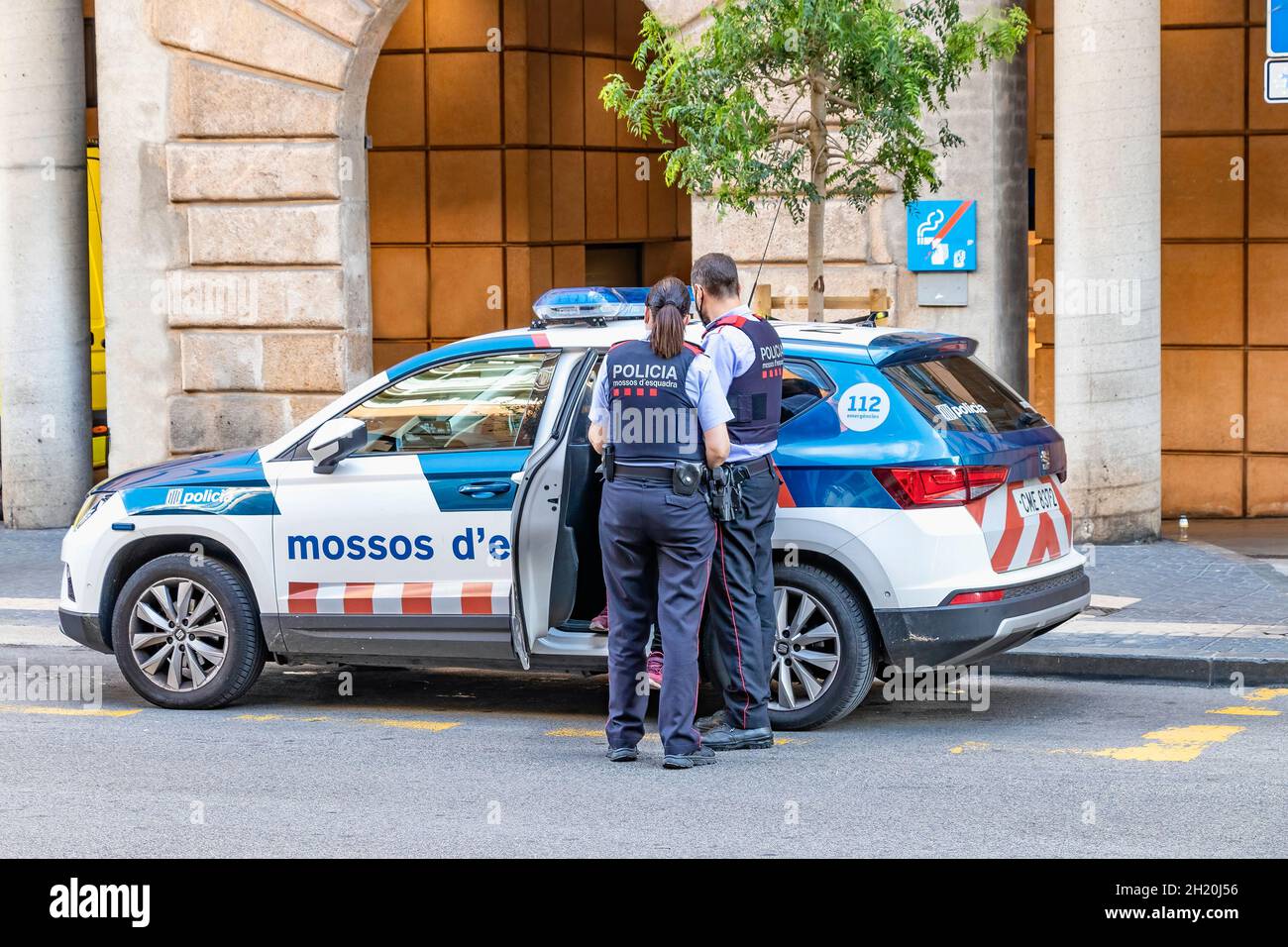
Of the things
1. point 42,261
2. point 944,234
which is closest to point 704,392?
point 944,234

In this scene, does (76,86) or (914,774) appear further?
(76,86)

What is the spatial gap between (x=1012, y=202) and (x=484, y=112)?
6.76m

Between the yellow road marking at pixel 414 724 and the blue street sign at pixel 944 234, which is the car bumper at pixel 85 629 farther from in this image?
the blue street sign at pixel 944 234

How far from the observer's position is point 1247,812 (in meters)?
6.38

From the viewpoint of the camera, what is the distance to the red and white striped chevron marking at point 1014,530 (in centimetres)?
761

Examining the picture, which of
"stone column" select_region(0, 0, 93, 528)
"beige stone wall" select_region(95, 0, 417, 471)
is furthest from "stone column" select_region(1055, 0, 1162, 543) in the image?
"stone column" select_region(0, 0, 93, 528)

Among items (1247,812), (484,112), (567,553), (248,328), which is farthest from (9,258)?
(1247,812)

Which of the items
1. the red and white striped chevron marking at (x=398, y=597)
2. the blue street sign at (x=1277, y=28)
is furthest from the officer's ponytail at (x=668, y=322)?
the blue street sign at (x=1277, y=28)

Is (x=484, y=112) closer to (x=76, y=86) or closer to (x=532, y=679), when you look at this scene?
(x=76, y=86)

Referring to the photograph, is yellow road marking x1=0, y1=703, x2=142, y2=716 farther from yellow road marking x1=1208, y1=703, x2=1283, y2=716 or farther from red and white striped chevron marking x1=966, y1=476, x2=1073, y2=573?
yellow road marking x1=1208, y1=703, x2=1283, y2=716

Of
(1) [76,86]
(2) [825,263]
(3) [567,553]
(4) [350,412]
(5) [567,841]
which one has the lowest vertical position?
(5) [567,841]

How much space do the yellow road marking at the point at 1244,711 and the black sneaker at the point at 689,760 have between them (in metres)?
2.46

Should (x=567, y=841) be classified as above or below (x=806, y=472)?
below

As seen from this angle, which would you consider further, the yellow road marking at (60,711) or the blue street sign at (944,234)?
the blue street sign at (944,234)
